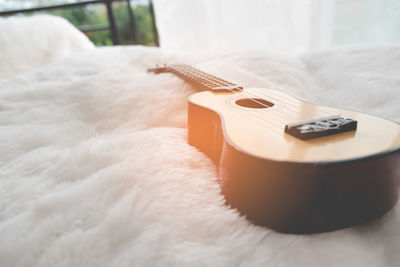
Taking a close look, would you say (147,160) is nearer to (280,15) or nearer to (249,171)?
(249,171)

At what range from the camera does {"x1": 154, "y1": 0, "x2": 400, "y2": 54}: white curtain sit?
133 cm

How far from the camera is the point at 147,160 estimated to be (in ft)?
1.57

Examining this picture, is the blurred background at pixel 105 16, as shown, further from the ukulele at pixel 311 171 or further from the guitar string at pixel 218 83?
the ukulele at pixel 311 171

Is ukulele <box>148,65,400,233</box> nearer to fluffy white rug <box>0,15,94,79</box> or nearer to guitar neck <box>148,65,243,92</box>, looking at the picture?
guitar neck <box>148,65,243,92</box>

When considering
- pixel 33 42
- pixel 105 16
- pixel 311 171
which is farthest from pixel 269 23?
pixel 105 16

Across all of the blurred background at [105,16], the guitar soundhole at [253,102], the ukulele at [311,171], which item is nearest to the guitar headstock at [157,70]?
the guitar soundhole at [253,102]

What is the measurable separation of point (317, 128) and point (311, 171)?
12cm

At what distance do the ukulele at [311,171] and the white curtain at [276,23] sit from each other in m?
0.76

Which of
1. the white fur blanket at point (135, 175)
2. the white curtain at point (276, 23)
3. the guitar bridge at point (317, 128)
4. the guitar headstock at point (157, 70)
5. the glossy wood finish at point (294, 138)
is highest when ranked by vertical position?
the white curtain at point (276, 23)

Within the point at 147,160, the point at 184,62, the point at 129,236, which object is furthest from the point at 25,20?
the point at 129,236

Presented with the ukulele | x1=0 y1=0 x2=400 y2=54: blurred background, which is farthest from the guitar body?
x1=0 y1=0 x2=400 y2=54: blurred background

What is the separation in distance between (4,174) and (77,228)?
0.83ft

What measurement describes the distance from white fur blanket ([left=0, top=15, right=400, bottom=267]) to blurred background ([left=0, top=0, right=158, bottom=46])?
5.55 ft

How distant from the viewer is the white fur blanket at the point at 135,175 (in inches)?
12.8
